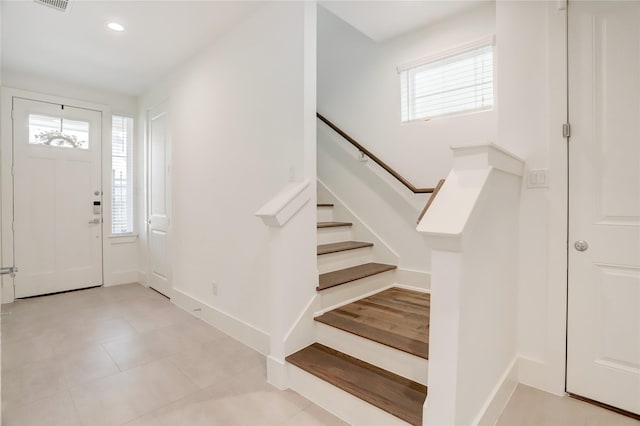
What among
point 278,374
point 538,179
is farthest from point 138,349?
point 538,179

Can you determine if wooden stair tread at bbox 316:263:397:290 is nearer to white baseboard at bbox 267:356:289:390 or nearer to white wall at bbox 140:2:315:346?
white wall at bbox 140:2:315:346

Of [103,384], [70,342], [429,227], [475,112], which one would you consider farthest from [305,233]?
[70,342]

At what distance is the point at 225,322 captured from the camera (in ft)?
9.32

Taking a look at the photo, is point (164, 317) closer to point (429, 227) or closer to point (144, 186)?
point (144, 186)

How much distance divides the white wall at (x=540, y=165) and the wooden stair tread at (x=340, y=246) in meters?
1.35

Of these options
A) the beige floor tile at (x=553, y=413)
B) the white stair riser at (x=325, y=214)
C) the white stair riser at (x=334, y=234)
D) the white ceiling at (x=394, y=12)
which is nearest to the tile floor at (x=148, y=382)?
the beige floor tile at (x=553, y=413)

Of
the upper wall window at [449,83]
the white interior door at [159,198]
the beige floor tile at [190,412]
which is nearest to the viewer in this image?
the beige floor tile at [190,412]

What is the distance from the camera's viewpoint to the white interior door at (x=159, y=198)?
3824 millimetres

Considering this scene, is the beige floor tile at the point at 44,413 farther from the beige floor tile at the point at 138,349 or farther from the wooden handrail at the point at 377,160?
the wooden handrail at the point at 377,160

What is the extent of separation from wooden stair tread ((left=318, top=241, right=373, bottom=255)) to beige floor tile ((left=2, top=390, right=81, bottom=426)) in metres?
1.81

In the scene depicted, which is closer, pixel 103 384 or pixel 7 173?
pixel 103 384

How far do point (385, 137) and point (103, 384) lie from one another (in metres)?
3.03

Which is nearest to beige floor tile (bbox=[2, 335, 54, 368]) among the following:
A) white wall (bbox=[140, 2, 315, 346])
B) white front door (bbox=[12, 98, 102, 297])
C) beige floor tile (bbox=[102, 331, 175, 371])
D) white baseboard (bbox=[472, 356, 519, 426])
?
beige floor tile (bbox=[102, 331, 175, 371])

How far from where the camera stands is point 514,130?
200 cm
